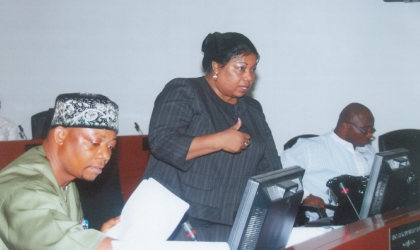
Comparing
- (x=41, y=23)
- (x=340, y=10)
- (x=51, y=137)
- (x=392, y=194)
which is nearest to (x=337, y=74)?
(x=340, y=10)

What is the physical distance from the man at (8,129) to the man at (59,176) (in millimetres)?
3868

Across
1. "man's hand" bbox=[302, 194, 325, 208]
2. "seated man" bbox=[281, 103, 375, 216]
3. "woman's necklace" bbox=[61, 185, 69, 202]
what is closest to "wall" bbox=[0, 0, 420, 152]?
"seated man" bbox=[281, 103, 375, 216]

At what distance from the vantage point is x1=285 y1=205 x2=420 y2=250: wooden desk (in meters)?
1.14

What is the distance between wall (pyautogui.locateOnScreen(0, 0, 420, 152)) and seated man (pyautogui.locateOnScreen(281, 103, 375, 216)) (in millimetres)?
1759

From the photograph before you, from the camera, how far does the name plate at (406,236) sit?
1.31 meters

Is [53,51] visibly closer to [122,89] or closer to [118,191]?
[122,89]

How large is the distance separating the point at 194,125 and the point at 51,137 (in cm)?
60

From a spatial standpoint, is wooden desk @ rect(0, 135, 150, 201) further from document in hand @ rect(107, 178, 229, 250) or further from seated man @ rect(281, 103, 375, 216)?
document in hand @ rect(107, 178, 229, 250)

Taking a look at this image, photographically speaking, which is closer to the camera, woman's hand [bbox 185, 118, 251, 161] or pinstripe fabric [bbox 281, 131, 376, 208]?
woman's hand [bbox 185, 118, 251, 161]

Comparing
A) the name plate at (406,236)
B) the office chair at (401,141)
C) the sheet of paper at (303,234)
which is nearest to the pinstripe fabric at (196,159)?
the sheet of paper at (303,234)

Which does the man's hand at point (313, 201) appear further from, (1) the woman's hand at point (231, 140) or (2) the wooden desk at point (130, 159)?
(2) the wooden desk at point (130, 159)

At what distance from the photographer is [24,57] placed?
17.3 ft

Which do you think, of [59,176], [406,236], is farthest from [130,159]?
[406,236]

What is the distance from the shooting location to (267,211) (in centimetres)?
109
